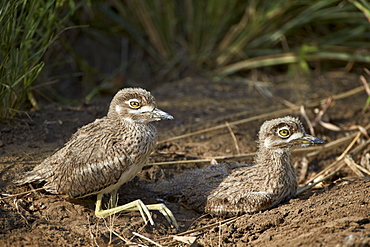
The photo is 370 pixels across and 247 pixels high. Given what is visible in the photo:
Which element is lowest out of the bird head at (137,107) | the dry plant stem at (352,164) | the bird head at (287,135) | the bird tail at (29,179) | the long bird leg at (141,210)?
the long bird leg at (141,210)

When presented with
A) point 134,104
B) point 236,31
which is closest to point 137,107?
point 134,104

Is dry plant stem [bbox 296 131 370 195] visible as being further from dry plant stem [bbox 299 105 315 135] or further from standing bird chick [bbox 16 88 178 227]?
standing bird chick [bbox 16 88 178 227]

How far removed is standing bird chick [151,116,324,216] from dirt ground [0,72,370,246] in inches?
4.3

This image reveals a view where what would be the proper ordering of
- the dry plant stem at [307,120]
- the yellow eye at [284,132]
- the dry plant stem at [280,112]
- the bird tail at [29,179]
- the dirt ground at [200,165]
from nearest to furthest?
the dirt ground at [200,165]
the bird tail at [29,179]
the yellow eye at [284,132]
the dry plant stem at [280,112]
the dry plant stem at [307,120]

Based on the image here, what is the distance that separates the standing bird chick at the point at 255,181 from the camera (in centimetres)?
411

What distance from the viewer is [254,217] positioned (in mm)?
3922

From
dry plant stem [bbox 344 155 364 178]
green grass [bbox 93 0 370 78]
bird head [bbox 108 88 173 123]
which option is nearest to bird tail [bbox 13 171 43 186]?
bird head [bbox 108 88 173 123]

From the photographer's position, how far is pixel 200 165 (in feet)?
16.5

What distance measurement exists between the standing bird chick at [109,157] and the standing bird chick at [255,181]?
44 centimetres

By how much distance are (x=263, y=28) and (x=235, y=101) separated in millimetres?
1510

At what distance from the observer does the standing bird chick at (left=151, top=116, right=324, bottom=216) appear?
4113mm

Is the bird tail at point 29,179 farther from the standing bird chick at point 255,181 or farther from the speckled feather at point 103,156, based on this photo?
the standing bird chick at point 255,181

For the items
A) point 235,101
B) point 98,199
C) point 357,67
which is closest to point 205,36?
point 235,101

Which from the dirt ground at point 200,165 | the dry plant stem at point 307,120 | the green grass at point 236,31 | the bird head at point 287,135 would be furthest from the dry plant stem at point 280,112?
the bird head at point 287,135
